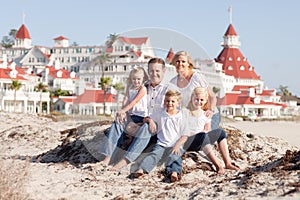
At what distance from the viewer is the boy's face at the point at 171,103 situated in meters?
7.53

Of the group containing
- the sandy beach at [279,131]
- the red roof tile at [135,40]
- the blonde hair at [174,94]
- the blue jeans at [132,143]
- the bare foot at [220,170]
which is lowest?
the sandy beach at [279,131]

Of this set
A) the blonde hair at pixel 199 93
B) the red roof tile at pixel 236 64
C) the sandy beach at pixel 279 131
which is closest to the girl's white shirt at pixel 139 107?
the blonde hair at pixel 199 93

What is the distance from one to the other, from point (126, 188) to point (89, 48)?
79864 millimetres

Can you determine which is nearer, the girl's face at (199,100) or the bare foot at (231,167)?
the girl's face at (199,100)

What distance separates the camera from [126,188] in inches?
273

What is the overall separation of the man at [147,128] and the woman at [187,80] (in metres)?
0.23

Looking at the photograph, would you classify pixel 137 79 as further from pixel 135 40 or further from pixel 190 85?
pixel 135 40

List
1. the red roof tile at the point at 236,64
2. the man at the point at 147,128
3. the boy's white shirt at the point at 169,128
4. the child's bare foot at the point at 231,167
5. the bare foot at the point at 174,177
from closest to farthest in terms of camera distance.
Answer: the bare foot at the point at 174,177 → the boy's white shirt at the point at 169,128 → the man at the point at 147,128 → the child's bare foot at the point at 231,167 → the red roof tile at the point at 236,64

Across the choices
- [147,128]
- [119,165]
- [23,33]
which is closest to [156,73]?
[147,128]

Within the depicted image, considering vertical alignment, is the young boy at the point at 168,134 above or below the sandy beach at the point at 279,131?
above

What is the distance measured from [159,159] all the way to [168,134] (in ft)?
1.31

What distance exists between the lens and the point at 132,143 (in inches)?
309

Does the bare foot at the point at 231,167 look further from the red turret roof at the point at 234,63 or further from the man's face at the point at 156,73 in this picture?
the red turret roof at the point at 234,63

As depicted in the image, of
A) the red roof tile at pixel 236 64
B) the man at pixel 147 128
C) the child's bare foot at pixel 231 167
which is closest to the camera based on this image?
the man at pixel 147 128
